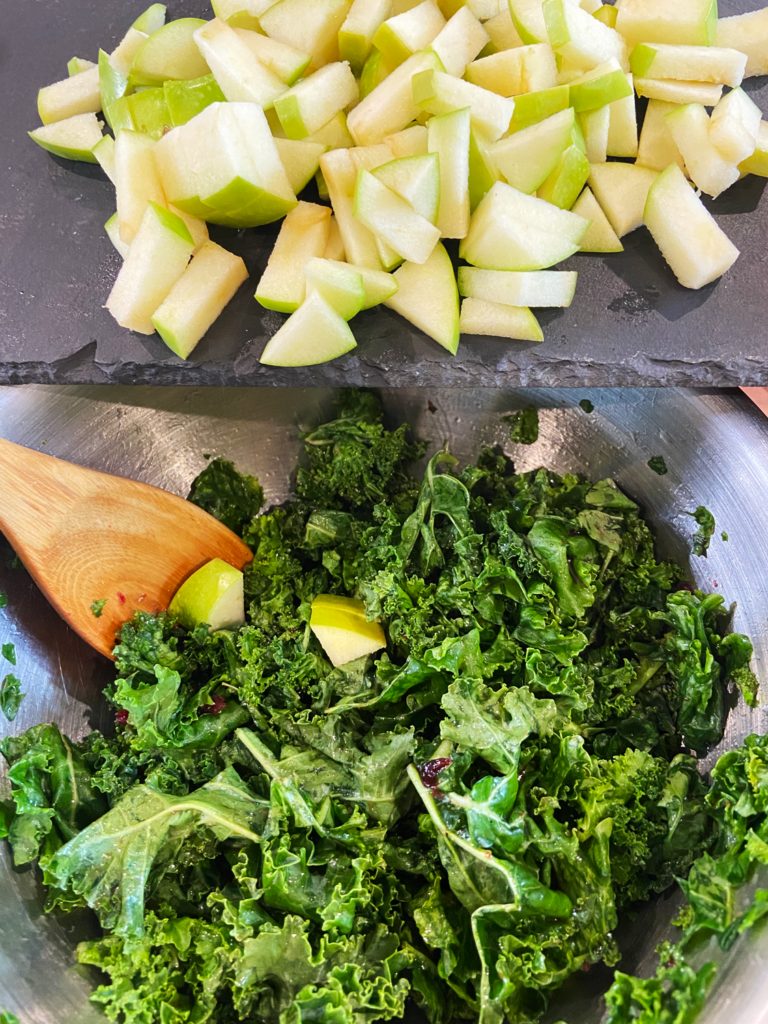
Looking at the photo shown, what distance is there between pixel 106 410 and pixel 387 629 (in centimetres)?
99

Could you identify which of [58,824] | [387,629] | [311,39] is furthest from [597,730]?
[311,39]

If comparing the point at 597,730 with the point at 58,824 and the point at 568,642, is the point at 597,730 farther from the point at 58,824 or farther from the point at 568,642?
the point at 58,824

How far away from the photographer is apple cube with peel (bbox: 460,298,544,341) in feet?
5.49

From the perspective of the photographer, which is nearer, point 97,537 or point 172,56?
point 172,56

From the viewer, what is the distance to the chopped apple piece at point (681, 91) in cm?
165

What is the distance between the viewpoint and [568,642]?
165 cm

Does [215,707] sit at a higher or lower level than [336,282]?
lower

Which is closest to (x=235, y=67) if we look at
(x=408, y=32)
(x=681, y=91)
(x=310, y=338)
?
(x=408, y=32)

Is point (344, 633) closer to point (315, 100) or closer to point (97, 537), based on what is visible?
point (97, 537)

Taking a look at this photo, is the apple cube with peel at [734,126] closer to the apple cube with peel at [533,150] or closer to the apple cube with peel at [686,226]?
the apple cube with peel at [686,226]

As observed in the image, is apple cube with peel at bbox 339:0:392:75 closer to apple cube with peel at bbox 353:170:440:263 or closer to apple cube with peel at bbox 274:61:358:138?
apple cube with peel at bbox 274:61:358:138

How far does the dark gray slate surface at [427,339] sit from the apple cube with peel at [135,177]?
189mm

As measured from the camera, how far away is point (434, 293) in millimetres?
1647

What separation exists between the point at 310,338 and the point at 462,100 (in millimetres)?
591
